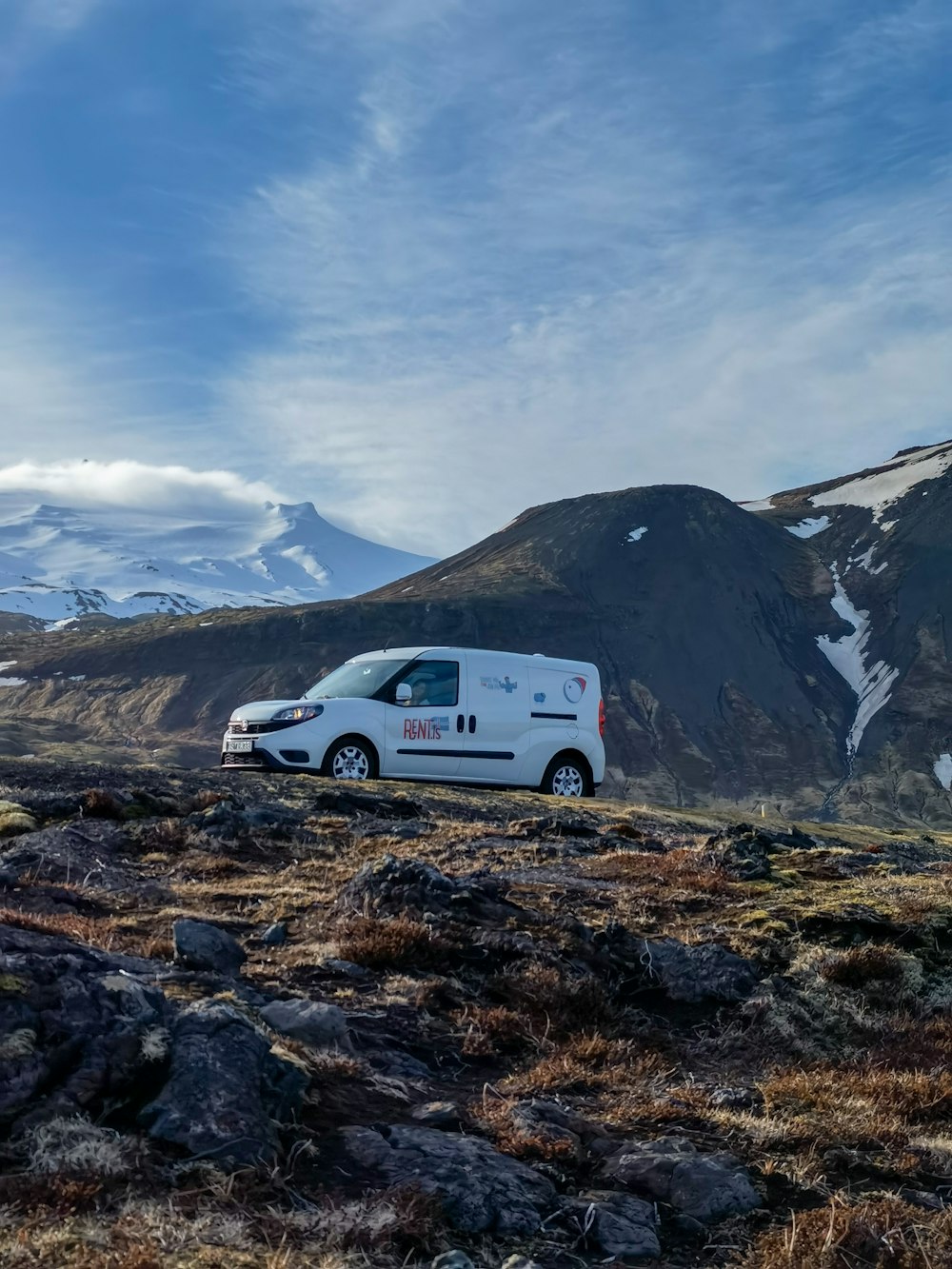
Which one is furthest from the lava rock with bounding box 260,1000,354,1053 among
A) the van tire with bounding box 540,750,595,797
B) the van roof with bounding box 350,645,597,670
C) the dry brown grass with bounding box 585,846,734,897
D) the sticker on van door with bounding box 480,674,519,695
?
the van tire with bounding box 540,750,595,797

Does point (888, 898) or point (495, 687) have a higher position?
point (495, 687)

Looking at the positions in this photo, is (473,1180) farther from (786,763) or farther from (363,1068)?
(786,763)

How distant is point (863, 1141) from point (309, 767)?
12.0 meters

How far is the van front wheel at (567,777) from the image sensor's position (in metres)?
17.4

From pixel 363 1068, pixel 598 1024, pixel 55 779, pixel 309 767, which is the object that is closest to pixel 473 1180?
pixel 363 1068

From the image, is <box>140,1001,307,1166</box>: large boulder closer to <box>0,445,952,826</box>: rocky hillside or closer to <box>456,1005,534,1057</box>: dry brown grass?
<box>456,1005,534,1057</box>: dry brown grass

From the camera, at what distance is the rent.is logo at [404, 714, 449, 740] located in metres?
16.5

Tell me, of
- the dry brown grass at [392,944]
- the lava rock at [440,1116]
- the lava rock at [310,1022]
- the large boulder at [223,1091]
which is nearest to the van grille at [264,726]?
the dry brown grass at [392,944]

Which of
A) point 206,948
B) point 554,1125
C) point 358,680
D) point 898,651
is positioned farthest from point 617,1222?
point 898,651

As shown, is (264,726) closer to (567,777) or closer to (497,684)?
(497,684)

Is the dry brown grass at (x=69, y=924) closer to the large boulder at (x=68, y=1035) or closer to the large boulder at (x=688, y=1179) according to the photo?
the large boulder at (x=68, y=1035)

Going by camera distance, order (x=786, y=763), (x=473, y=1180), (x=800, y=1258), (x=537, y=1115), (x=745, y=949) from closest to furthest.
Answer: (x=800, y=1258), (x=473, y=1180), (x=537, y=1115), (x=745, y=949), (x=786, y=763)

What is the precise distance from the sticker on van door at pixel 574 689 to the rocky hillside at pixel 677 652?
305 ft

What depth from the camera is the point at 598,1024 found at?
6.50 metres
